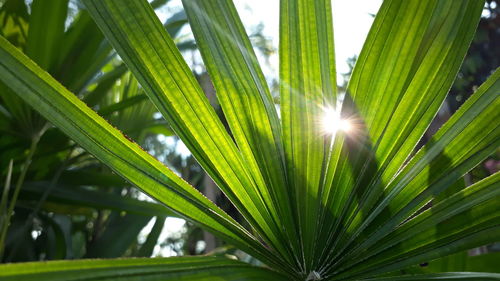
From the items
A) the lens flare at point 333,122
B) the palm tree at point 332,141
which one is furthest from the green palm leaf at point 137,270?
the lens flare at point 333,122

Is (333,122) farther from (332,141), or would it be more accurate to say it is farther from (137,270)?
(137,270)

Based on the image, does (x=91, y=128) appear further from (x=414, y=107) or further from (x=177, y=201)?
(x=414, y=107)

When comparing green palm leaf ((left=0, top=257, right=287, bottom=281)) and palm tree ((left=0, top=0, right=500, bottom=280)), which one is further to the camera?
palm tree ((left=0, top=0, right=500, bottom=280))

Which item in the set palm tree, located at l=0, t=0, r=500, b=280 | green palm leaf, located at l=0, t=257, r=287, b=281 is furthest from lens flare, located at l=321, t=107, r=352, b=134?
green palm leaf, located at l=0, t=257, r=287, b=281

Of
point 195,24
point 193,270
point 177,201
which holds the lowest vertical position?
point 193,270

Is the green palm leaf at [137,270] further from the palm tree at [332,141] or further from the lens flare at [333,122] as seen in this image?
the lens flare at [333,122]

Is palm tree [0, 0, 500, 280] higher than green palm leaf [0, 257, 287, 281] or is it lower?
higher

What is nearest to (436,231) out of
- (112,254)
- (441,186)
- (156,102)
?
(441,186)

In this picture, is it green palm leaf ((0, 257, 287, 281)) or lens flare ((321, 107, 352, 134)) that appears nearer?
green palm leaf ((0, 257, 287, 281))

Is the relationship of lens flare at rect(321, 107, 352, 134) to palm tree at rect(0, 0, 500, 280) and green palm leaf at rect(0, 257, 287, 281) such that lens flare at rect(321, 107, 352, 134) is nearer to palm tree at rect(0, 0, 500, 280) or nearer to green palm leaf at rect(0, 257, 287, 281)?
palm tree at rect(0, 0, 500, 280)
